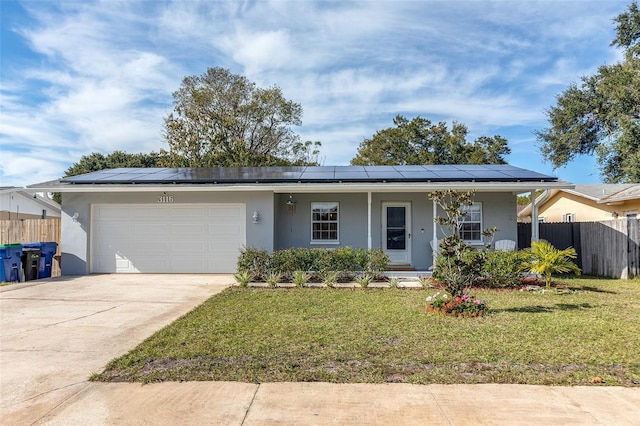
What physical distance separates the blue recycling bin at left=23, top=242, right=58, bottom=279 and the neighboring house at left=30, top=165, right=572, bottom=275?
14.4 inches

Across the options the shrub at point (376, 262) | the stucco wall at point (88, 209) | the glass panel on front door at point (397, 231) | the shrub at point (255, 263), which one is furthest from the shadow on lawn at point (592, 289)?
the stucco wall at point (88, 209)

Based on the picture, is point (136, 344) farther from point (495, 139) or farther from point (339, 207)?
point (495, 139)

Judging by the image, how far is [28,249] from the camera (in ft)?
38.8

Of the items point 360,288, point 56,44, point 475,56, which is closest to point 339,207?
point 360,288

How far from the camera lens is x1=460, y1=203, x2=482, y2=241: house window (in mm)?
13336

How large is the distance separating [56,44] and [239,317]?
1030cm

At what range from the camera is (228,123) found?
1121 inches

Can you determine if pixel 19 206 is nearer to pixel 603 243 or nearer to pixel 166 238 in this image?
pixel 166 238

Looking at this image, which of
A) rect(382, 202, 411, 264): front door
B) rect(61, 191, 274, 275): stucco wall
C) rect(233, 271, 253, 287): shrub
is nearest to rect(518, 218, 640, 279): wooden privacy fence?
rect(382, 202, 411, 264): front door

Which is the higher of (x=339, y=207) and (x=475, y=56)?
A: (x=475, y=56)

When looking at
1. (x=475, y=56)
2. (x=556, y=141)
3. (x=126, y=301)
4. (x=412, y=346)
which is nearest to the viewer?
(x=412, y=346)

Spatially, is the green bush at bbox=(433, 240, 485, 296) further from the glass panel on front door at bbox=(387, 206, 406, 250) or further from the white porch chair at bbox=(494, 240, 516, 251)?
the glass panel on front door at bbox=(387, 206, 406, 250)

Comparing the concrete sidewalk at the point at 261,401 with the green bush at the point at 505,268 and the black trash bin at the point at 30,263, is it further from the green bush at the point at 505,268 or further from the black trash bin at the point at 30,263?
the black trash bin at the point at 30,263

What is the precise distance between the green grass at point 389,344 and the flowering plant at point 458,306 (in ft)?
0.65
